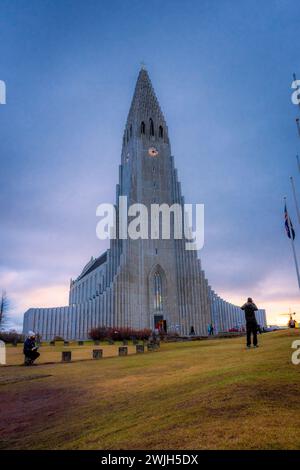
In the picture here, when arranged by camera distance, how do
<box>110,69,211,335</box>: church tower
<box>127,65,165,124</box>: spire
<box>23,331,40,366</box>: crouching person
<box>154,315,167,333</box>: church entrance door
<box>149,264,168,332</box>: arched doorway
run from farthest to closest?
<box>127,65,165,124</box>: spire < <box>149,264,168,332</box>: arched doorway < <box>110,69,211,335</box>: church tower < <box>154,315,167,333</box>: church entrance door < <box>23,331,40,366</box>: crouching person

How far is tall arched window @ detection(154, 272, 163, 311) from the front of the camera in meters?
58.9

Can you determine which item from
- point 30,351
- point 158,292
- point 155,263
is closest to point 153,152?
point 155,263

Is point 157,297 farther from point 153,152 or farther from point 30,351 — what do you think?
point 30,351

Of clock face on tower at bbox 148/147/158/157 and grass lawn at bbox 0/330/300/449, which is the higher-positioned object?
clock face on tower at bbox 148/147/158/157

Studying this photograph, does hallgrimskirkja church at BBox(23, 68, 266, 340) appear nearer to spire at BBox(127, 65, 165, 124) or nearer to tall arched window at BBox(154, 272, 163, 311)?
tall arched window at BBox(154, 272, 163, 311)

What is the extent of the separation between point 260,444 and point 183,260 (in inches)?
2276

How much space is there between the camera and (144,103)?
70.8 metres

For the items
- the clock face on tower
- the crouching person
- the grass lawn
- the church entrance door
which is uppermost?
the clock face on tower

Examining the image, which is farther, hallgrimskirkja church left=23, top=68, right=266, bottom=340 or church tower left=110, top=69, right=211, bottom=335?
church tower left=110, top=69, right=211, bottom=335

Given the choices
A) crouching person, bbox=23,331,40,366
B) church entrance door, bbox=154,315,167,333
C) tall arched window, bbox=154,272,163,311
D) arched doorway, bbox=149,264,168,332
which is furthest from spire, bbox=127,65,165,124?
crouching person, bbox=23,331,40,366

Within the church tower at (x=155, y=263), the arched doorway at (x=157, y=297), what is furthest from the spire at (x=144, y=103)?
the arched doorway at (x=157, y=297)

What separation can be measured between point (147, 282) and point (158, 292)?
2.70 meters
